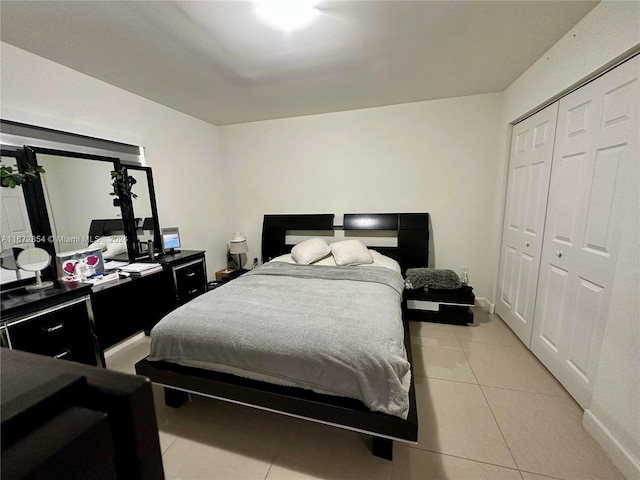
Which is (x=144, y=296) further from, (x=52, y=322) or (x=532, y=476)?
(x=532, y=476)

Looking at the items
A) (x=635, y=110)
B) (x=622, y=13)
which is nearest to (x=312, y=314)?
(x=635, y=110)

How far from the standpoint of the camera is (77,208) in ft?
7.40

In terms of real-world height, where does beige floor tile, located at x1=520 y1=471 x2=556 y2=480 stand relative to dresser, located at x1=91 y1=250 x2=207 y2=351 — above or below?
below

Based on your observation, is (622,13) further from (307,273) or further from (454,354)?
(307,273)

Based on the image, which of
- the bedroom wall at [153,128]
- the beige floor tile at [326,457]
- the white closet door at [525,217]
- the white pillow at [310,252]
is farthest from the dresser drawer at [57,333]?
the white closet door at [525,217]

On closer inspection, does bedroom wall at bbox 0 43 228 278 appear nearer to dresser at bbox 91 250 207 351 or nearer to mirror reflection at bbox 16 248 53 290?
dresser at bbox 91 250 207 351

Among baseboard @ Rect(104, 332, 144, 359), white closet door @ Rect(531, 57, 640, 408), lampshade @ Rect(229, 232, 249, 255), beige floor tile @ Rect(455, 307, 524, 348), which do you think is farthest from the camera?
lampshade @ Rect(229, 232, 249, 255)

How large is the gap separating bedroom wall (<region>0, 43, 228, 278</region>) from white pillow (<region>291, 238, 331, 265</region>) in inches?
55.3

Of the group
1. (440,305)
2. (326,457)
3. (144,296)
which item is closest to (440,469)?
(326,457)

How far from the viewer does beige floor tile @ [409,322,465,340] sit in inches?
104

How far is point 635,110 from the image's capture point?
4.60ft

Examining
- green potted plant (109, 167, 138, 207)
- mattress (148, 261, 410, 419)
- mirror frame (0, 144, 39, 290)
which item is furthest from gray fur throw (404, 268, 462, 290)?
mirror frame (0, 144, 39, 290)

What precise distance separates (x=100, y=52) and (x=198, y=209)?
1.86 m

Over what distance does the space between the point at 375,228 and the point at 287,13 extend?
2.28 m
